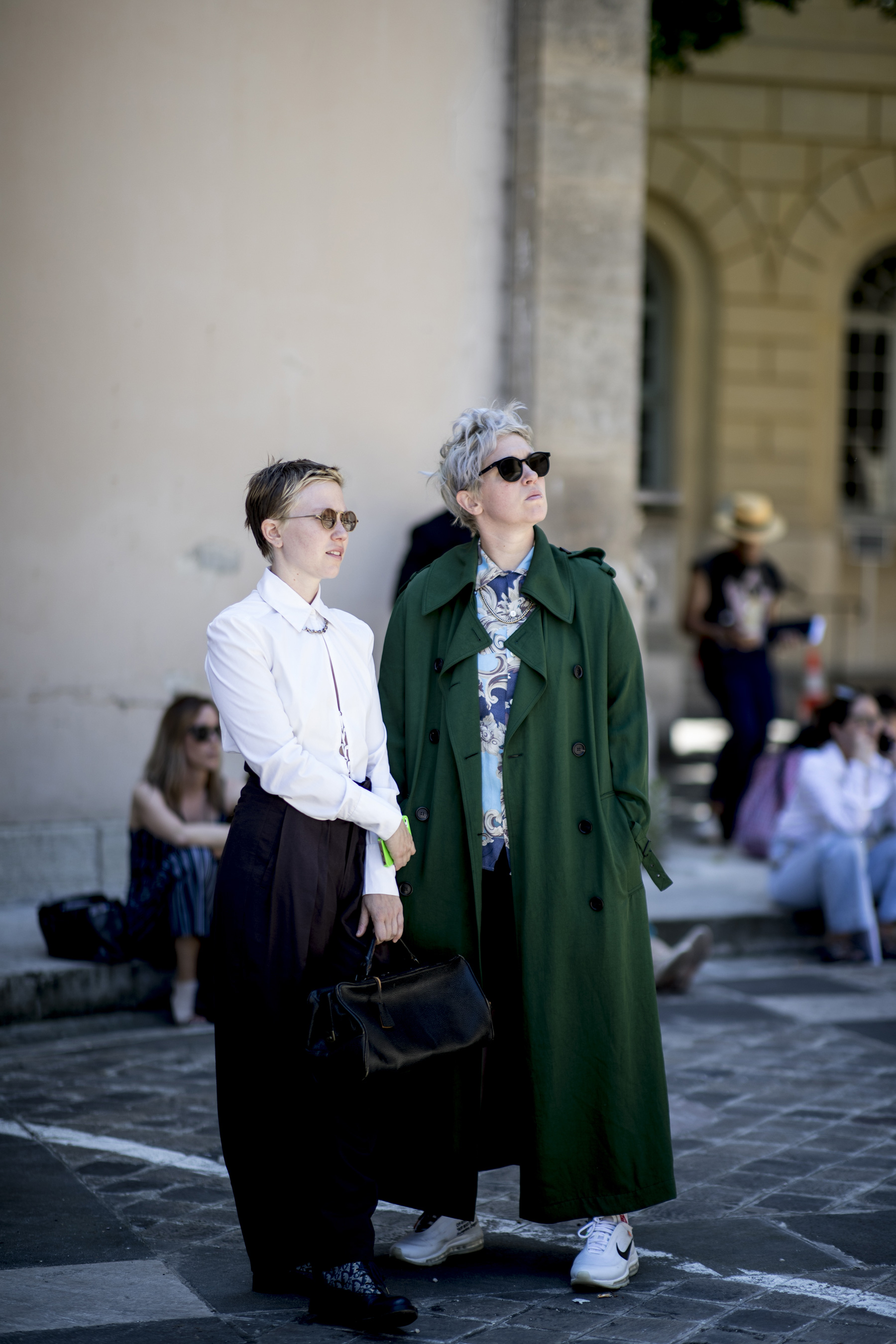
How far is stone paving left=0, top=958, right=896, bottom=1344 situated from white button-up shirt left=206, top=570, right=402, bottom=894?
0.95 m

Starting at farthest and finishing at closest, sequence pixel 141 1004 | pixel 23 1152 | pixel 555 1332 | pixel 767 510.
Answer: pixel 767 510 < pixel 141 1004 < pixel 23 1152 < pixel 555 1332

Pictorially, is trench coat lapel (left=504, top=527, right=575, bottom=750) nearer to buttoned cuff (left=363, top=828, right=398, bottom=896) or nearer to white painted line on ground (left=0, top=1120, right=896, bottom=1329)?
buttoned cuff (left=363, top=828, right=398, bottom=896)

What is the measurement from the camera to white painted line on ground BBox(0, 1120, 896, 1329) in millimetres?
3506

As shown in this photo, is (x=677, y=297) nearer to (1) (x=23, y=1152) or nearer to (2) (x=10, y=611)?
(2) (x=10, y=611)

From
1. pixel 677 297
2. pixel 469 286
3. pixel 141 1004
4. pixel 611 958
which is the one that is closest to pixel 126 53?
pixel 469 286

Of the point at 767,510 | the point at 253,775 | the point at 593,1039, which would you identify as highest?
the point at 767,510

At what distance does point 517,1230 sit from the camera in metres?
3.98

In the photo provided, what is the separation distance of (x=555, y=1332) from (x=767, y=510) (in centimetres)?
738

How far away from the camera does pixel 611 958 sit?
3.57 m

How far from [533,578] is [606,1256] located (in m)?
1.51

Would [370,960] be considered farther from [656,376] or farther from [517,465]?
[656,376]

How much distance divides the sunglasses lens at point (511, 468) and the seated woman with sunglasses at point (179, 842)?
2679 mm

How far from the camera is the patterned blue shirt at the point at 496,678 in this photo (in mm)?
3641

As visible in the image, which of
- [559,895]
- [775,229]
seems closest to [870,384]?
[775,229]
